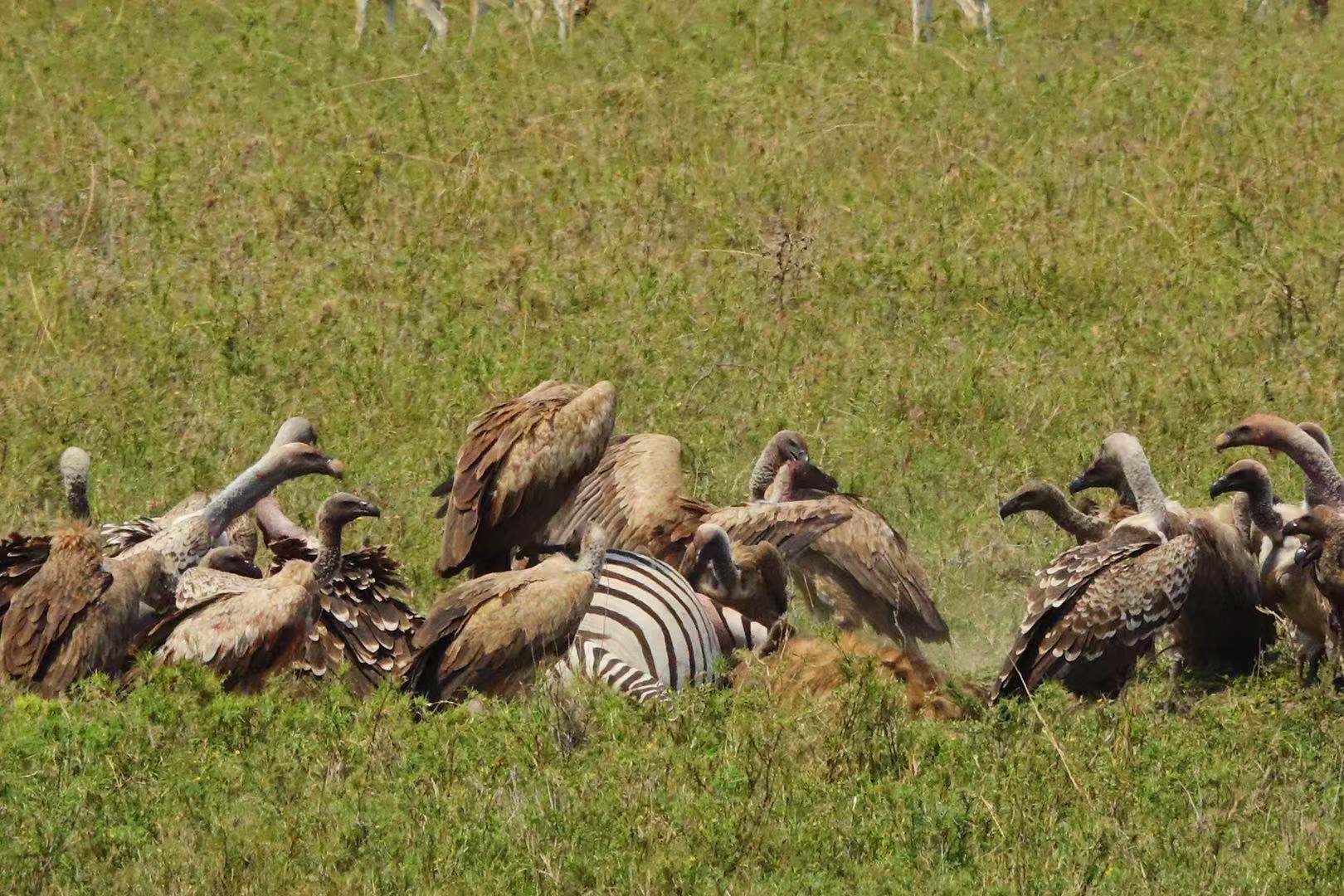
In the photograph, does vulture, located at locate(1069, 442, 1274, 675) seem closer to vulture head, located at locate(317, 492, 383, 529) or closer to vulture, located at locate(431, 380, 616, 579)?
vulture, located at locate(431, 380, 616, 579)

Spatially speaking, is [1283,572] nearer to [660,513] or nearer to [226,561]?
[660,513]

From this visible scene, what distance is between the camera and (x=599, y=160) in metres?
13.8

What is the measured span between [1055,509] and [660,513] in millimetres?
1621

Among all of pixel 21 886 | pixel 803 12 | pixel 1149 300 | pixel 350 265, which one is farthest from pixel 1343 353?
pixel 21 886

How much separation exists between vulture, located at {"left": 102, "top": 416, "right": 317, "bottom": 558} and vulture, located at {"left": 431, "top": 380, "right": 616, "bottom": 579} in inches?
34.9

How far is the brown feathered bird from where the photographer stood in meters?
7.73

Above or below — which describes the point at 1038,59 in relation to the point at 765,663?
above

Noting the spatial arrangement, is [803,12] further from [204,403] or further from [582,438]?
[582,438]

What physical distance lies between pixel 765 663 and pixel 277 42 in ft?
32.2

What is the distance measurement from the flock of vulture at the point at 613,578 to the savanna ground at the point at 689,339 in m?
0.30

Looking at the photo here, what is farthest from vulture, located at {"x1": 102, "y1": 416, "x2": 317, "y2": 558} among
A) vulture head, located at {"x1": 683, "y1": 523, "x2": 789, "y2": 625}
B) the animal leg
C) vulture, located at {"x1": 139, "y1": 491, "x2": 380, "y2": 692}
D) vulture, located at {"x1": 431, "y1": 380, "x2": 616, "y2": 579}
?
the animal leg

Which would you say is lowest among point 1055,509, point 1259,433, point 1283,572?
point 1283,572

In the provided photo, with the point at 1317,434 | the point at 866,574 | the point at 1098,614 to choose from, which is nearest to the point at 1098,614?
the point at 1098,614

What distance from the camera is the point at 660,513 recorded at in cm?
902
